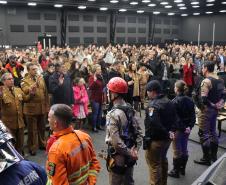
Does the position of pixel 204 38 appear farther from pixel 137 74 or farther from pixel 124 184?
pixel 124 184

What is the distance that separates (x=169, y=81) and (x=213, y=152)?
5557 mm

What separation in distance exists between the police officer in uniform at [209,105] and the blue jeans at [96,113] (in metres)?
2.86

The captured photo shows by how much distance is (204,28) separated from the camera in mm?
33031

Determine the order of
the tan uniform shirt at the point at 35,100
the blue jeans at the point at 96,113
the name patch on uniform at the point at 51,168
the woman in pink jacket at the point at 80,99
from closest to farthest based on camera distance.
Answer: the name patch on uniform at the point at 51,168, the tan uniform shirt at the point at 35,100, the woman in pink jacket at the point at 80,99, the blue jeans at the point at 96,113

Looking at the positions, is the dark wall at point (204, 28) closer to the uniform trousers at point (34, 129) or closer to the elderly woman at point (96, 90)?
the elderly woman at point (96, 90)

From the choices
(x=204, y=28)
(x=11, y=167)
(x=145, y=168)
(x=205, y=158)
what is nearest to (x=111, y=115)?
(x=11, y=167)

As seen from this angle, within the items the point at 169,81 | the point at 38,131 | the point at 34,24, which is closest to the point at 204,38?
the point at 34,24

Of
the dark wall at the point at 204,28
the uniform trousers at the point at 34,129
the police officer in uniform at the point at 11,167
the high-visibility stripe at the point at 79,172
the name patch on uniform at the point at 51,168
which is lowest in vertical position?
the uniform trousers at the point at 34,129

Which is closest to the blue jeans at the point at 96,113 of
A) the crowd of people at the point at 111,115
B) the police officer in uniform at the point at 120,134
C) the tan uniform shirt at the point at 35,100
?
the crowd of people at the point at 111,115

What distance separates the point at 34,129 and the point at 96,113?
6.15 feet

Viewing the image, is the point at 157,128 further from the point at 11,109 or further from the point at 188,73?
the point at 188,73

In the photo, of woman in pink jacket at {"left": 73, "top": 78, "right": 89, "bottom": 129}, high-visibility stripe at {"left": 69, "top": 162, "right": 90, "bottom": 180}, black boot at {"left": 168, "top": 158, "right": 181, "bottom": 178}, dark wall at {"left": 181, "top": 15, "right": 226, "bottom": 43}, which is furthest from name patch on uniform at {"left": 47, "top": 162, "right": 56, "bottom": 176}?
dark wall at {"left": 181, "top": 15, "right": 226, "bottom": 43}

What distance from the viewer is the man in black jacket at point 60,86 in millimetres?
6363

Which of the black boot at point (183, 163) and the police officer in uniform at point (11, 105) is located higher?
the police officer in uniform at point (11, 105)
